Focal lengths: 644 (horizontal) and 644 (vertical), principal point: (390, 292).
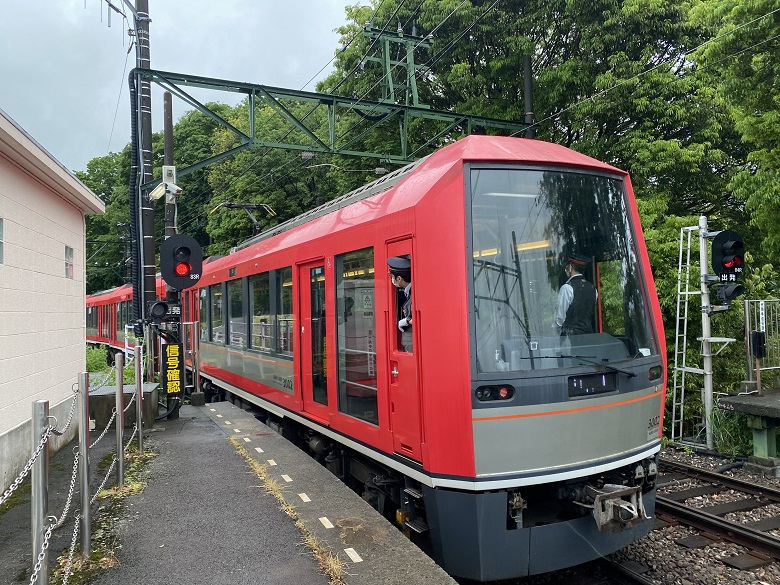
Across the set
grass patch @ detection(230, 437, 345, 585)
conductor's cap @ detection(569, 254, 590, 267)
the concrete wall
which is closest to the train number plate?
conductor's cap @ detection(569, 254, 590, 267)

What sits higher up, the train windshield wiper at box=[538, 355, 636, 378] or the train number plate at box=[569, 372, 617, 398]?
the train windshield wiper at box=[538, 355, 636, 378]

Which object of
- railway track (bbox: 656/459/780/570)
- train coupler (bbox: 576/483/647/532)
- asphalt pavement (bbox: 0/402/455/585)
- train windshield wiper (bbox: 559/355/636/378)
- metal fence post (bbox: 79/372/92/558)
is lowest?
railway track (bbox: 656/459/780/570)

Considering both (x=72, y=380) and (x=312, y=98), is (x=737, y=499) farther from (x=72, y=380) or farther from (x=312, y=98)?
(x=312, y=98)

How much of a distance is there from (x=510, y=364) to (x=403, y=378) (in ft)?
2.97

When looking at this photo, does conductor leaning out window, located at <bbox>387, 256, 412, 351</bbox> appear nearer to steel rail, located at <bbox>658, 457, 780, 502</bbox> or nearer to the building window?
steel rail, located at <bbox>658, 457, 780, 502</bbox>

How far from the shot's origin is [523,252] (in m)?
4.60

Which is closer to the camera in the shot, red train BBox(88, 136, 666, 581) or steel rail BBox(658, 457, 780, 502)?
red train BBox(88, 136, 666, 581)

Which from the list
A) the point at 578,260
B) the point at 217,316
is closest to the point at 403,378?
the point at 578,260

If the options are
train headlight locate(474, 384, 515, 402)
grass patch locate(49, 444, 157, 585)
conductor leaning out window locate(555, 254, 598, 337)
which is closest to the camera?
grass patch locate(49, 444, 157, 585)

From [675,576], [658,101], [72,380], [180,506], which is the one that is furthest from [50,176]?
[658,101]

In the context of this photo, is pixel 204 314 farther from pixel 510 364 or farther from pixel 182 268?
pixel 510 364

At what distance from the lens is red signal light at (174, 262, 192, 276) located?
29.2ft

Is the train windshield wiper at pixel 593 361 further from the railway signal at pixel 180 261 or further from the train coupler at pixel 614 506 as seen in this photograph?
the railway signal at pixel 180 261

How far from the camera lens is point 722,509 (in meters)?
6.40
